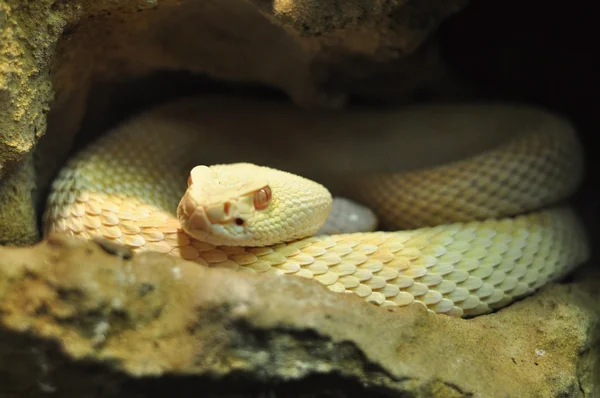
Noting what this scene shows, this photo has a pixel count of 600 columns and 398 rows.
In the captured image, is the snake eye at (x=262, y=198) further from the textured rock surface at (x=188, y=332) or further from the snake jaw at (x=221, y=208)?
the textured rock surface at (x=188, y=332)

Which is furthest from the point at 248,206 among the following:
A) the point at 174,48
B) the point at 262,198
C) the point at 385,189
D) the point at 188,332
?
the point at 174,48

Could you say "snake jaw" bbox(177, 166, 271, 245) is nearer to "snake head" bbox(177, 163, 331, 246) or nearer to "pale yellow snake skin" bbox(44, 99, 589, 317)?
"snake head" bbox(177, 163, 331, 246)

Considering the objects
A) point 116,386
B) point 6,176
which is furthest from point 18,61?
point 116,386

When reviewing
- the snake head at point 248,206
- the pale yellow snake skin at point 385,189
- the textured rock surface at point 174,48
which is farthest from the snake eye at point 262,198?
the textured rock surface at point 174,48

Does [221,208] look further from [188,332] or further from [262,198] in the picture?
[188,332]

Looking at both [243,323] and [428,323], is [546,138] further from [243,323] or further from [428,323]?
[243,323]

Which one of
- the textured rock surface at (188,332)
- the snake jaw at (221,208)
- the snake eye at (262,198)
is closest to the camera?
the textured rock surface at (188,332)

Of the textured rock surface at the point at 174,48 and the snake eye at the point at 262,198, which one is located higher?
the textured rock surface at the point at 174,48
